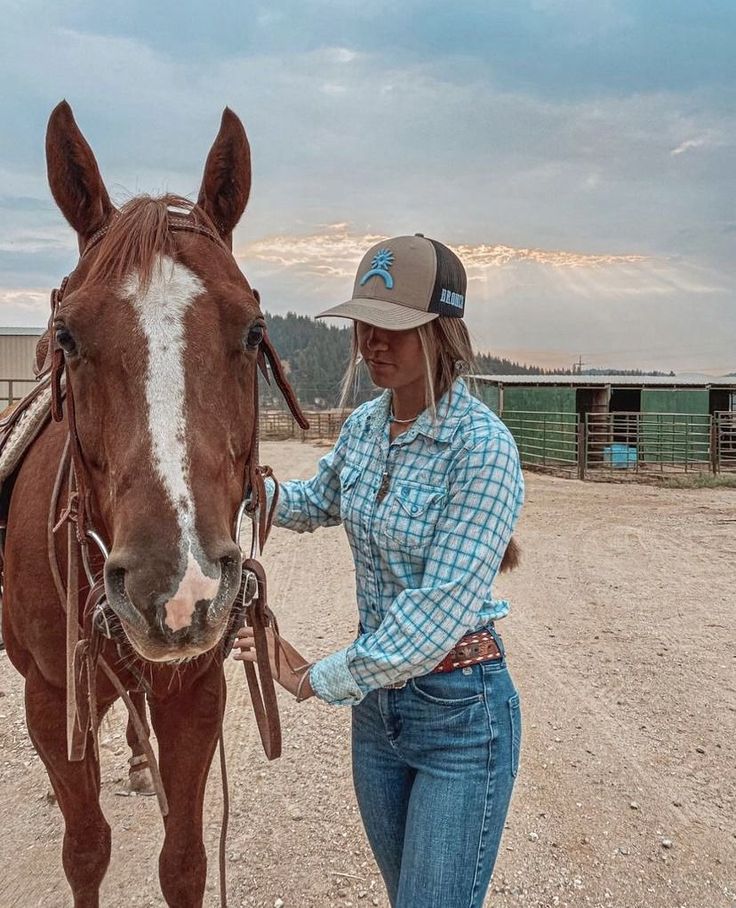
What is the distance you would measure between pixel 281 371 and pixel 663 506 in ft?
36.1

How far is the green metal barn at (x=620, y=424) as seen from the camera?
17406 millimetres

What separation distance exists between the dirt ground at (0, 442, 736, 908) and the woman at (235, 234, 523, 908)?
123 centimetres

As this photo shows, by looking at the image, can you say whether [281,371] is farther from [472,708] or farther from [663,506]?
[663,506]

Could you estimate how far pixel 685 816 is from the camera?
321 centimetres

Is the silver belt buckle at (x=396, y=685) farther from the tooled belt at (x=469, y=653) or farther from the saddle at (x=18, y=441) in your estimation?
the saddle at (x=18, y=441)

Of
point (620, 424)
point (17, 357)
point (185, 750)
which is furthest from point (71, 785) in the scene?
point (17, 357)

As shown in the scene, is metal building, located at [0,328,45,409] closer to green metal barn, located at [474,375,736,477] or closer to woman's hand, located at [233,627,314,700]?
green metal barn, located at [474,375,736,477]

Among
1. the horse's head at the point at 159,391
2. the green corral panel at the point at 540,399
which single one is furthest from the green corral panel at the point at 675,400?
the horse's head at the point at 159,391

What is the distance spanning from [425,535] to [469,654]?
0.32 meters

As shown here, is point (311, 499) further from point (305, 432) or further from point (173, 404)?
point (305, 432)

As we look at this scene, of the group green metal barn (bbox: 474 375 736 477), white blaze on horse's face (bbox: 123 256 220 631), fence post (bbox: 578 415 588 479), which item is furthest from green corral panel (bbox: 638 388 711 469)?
white blaze on horse's face (bbox: 123 256 220 631)

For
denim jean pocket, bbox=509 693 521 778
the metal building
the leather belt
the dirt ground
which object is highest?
the metal building

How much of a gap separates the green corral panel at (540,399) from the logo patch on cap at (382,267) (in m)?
19.5

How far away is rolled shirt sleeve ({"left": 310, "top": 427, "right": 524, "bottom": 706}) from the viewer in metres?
1.63
